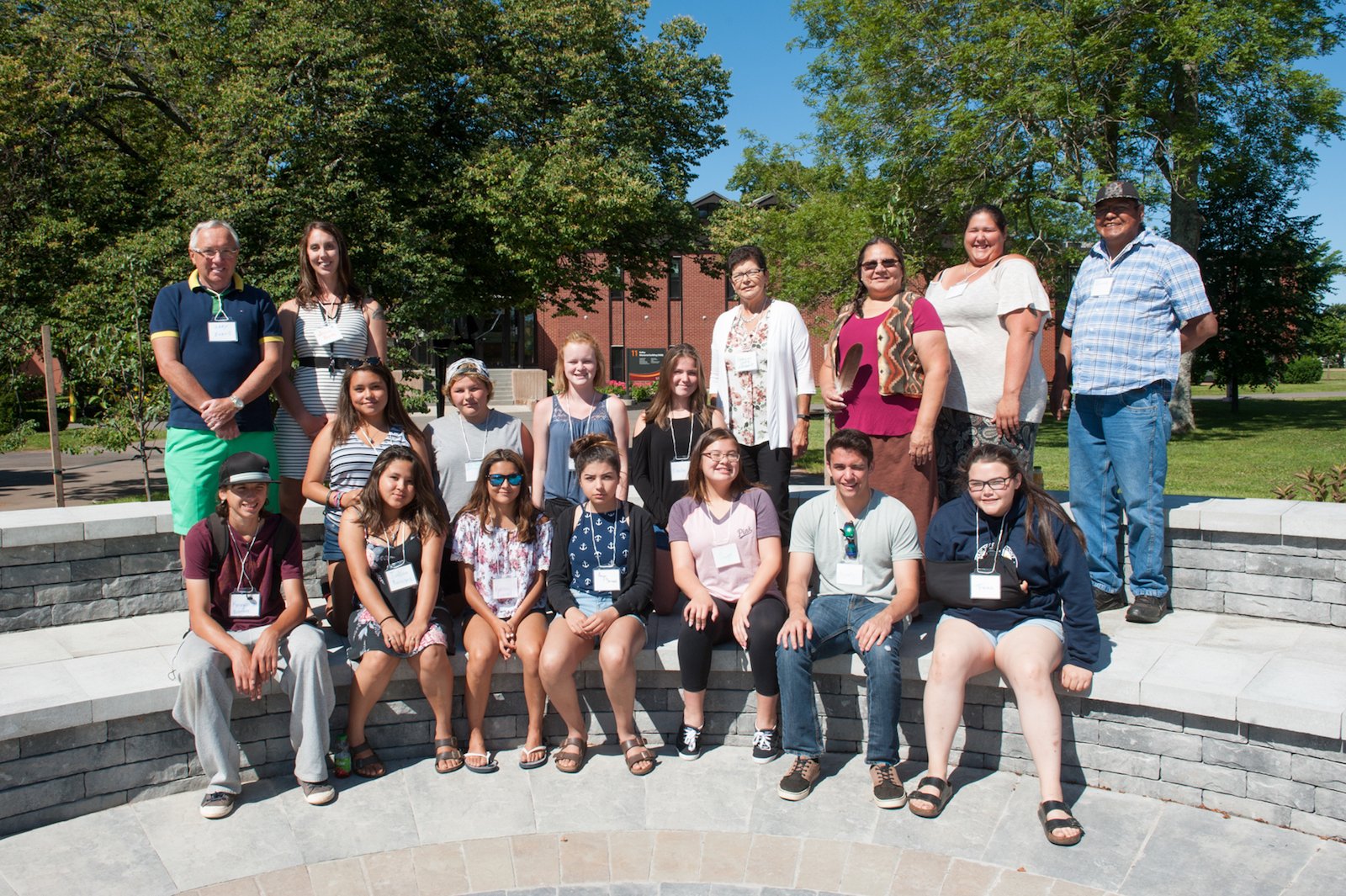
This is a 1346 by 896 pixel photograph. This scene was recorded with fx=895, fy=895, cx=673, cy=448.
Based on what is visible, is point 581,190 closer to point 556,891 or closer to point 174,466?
point 174,466

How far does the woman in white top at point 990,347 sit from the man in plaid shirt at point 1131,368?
295 mm

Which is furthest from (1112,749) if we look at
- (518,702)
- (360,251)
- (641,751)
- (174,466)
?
(360,251)

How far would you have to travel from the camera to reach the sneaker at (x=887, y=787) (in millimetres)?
3391

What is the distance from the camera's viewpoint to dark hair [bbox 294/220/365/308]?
4.28 m

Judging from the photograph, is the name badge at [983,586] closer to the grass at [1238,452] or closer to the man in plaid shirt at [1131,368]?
the man in plaid shirt at [1131,368]

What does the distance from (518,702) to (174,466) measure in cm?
190

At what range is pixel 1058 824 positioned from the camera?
3.13 meters

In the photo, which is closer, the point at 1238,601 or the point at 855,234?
the point at 1238,601

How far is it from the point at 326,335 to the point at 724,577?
2246mm

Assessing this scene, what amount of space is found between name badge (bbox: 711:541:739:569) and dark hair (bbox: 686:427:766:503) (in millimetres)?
237

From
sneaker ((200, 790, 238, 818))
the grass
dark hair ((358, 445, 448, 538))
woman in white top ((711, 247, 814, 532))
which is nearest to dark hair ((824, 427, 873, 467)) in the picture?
woman in white top ((711, 247, 814, 532))

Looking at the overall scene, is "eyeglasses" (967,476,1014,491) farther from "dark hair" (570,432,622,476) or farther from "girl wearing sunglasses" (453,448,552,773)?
"girl wearing sunglasses" (453,448,552,773)

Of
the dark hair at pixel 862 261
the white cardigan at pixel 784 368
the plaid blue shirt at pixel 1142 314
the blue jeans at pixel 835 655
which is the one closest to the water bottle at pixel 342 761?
the blue jeans at pixel 835 655

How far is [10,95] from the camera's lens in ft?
35.3
